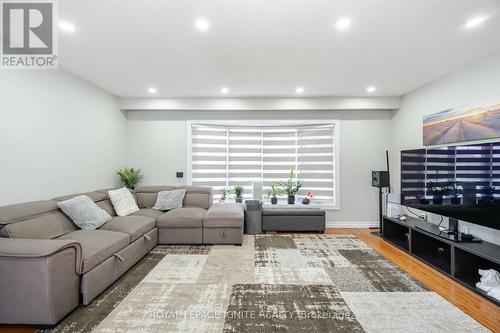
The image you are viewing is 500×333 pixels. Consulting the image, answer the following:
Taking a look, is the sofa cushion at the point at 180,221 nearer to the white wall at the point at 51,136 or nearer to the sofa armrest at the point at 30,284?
the white wall at the point at 51,136

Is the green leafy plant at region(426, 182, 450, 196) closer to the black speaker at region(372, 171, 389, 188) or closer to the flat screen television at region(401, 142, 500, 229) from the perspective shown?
the flat screen television at region(401, 142, 500, 229)

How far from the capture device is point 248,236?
4441 millimetres

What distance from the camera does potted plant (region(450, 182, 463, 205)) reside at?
2870 mm

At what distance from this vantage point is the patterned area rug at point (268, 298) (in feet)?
6.43

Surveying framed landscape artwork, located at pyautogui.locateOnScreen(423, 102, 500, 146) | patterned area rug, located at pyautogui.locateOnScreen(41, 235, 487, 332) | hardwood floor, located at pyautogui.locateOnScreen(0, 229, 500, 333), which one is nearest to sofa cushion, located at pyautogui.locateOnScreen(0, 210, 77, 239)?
hardwood floor, located at pyautogui.locateOnScreen(0, 229, 500, 333)

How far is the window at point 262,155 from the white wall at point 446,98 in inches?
51.1

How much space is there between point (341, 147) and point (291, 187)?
138 cm

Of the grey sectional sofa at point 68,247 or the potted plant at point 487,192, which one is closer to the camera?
the grey sectional sofa at point 68,247

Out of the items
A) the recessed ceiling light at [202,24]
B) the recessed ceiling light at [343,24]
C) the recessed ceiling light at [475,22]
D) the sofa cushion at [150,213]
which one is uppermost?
the recessed ceiling light at [202,24]

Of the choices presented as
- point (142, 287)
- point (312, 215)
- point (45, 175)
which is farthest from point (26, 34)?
point (312, 215)

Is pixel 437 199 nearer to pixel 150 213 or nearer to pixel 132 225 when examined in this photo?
pixel 132 225

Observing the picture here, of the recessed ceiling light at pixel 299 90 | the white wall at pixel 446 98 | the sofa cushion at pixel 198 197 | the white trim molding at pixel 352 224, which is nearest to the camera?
the white wall at pixel 446 98

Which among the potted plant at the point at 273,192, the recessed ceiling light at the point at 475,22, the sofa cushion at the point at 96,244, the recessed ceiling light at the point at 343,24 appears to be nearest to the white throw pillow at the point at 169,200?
the sofa cushion at the point at 96,244

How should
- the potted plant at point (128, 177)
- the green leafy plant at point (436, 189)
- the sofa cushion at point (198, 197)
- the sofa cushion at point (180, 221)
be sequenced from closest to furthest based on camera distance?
the green leafy plant at point (436, 189), the sofa cushion at point (180, 221), the sofa cushion at point (198, 197), the potted plant at point (128, 177)
